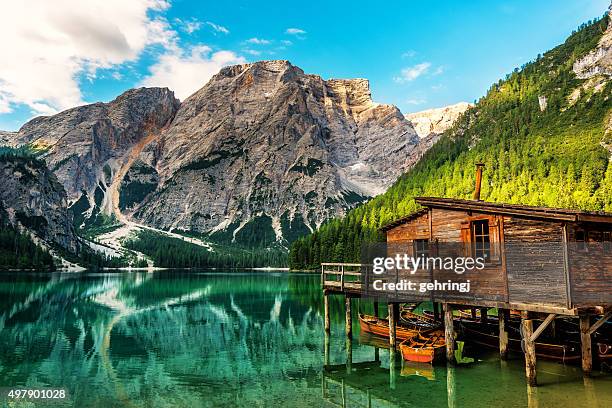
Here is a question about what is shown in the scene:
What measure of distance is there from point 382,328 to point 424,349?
8865mm

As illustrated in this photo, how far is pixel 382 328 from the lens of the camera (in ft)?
124

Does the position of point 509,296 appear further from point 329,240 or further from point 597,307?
point 329,240

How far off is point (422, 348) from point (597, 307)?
10452 millimetres

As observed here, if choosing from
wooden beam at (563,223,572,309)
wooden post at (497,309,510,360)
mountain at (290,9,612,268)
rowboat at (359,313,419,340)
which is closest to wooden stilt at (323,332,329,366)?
rowboat at (359,313,419,340)

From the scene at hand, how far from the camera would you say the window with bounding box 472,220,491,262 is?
26964mm

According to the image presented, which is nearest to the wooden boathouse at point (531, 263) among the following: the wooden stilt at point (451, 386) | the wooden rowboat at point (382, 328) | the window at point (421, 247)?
the wooden stilt at point (451, 386)

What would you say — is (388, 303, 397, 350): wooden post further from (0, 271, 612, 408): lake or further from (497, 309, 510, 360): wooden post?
(497, 309, 510, 360): wooden post

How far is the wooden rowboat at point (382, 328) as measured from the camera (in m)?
34.8

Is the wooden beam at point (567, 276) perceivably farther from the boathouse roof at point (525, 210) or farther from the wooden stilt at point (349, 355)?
the wooden stilt at point (349, 355)

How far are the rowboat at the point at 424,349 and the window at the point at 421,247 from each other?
585 cm

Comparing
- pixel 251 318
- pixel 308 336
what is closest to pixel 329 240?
pixel 251 318

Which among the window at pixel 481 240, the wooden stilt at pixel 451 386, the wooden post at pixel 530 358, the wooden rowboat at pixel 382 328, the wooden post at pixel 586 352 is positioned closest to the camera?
the wooden stilt at pixel 451 386

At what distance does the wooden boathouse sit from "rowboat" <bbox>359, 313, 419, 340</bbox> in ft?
18.6

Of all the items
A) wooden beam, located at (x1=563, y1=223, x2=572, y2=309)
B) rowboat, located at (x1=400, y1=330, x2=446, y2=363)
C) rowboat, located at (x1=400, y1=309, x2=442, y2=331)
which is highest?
wooden beam, located at (x1=563, y1=223, x2=572, y2=309)
